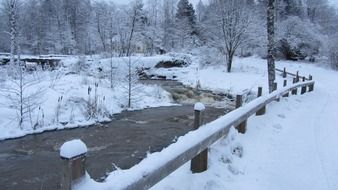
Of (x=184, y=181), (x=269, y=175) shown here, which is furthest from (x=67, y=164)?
(x=269, y=175)

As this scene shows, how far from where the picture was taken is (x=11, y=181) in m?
6.91

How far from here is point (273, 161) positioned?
19.2 feet

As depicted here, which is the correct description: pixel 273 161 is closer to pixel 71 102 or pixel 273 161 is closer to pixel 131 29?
pixel 71 102

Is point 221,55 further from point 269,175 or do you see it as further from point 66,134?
point 269,175

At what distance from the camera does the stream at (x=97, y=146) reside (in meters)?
7.18

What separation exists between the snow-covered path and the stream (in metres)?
2.46

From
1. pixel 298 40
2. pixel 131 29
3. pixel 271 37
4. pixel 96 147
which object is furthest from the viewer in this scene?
pixel 131 29

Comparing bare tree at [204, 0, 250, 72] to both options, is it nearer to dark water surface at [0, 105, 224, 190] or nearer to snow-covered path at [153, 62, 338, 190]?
dark water surface at [0, 105, 224, 190]

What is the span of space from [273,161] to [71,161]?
14.2 feet

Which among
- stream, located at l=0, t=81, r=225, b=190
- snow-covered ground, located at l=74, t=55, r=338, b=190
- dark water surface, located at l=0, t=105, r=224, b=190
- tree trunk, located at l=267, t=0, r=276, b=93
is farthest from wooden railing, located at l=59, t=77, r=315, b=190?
tree trunk, located at l=267, t=0, r=276, b=93

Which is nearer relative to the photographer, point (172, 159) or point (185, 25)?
point (172, 159)

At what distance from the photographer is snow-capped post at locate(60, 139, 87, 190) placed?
243 cm

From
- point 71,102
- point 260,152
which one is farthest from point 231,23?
point 260,152

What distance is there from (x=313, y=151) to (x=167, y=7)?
271 feet
